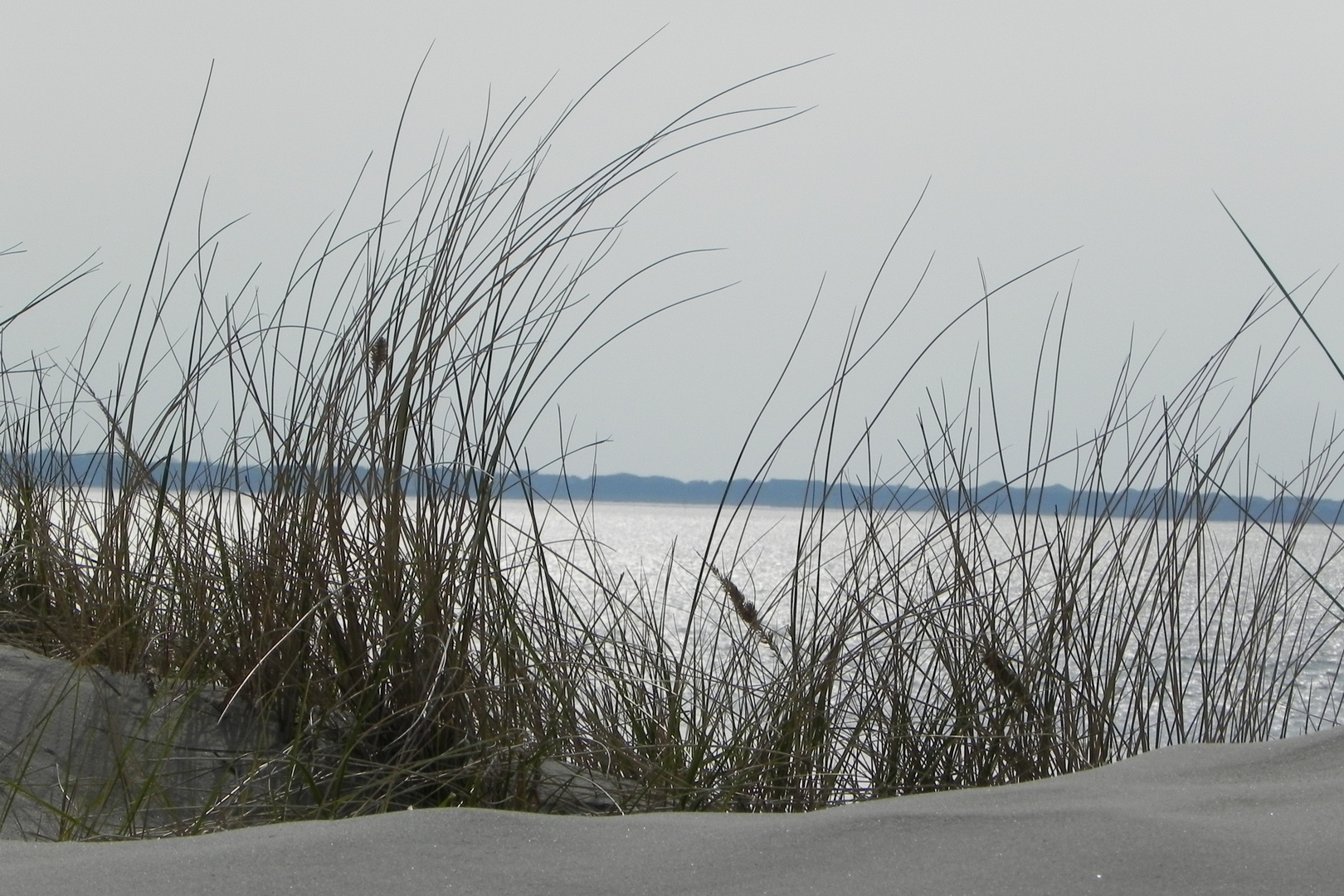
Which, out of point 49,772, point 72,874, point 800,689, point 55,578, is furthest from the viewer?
point 55,578

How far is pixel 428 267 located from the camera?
1719 mm

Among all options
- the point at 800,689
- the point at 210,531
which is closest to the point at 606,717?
the point at 800,689

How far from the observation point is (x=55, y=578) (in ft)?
6.16

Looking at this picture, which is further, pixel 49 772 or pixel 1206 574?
pixel 1206 574

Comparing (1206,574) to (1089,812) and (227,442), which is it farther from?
(227,442)

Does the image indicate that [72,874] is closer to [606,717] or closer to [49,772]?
[49,772]

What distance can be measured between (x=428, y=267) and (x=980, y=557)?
39.8 inches

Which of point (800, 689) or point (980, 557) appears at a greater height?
point (980, 557)

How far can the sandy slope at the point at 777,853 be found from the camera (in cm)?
66

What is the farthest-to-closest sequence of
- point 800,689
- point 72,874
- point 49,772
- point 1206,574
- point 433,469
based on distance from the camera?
point 1206,574, point 800,689, point 433,469, point 49,772, point 72,874

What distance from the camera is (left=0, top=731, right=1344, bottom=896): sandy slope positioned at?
0.66 metres

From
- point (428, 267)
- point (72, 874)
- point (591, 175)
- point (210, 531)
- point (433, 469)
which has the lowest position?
point (72, 874)

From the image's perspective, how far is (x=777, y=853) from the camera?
72 centimetres

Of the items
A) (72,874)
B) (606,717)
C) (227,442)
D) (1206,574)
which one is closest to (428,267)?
(227,442)
